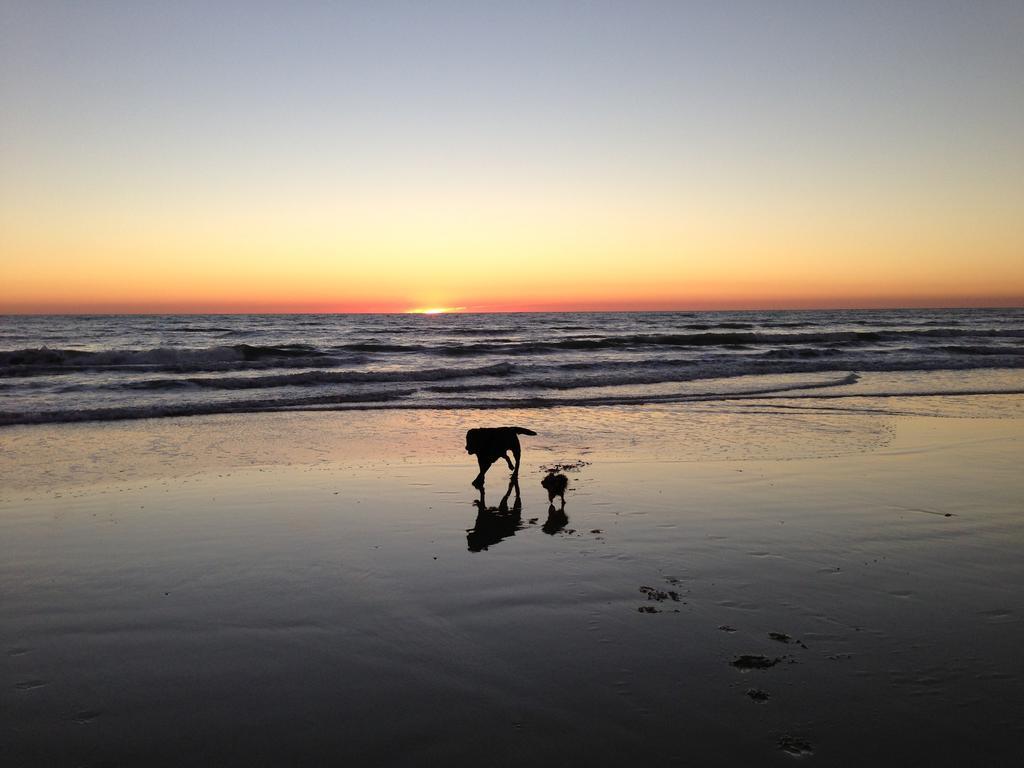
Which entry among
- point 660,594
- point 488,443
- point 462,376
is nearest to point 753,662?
point 660,594

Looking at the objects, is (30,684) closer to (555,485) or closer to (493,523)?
(493,523)

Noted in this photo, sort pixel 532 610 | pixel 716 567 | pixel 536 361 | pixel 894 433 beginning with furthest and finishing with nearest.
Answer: pixel 536 361 → pixel 894 433 → pixel 716 567 → pixel 532 610

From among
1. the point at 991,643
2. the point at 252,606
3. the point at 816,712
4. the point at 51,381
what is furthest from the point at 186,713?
the point at 51,381

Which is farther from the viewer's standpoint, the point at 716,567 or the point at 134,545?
the point at 134,545

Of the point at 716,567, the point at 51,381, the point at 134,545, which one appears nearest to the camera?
the point at 716,567

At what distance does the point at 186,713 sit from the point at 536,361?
28.8 m

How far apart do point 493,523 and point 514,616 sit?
7.94 feet

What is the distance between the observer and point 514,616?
4801 mm

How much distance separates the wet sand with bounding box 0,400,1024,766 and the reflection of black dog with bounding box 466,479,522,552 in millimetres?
42

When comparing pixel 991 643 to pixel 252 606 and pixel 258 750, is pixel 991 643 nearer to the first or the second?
pixel 258 750

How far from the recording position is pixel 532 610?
4906 millimetres

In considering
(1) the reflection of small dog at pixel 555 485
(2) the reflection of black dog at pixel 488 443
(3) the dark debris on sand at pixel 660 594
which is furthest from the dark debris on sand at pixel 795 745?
(2) the reflection of black dog at pixel 488 443

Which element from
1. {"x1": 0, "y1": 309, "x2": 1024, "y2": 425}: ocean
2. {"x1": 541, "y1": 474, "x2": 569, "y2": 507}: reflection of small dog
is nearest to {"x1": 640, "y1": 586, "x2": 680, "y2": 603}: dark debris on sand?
{"x1": 541, "y1": 474, "x2": 569, "y2": 507}: reflection of small dog

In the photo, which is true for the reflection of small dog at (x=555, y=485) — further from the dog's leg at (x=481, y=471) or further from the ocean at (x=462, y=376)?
the ocean at (x=462, y=376)
